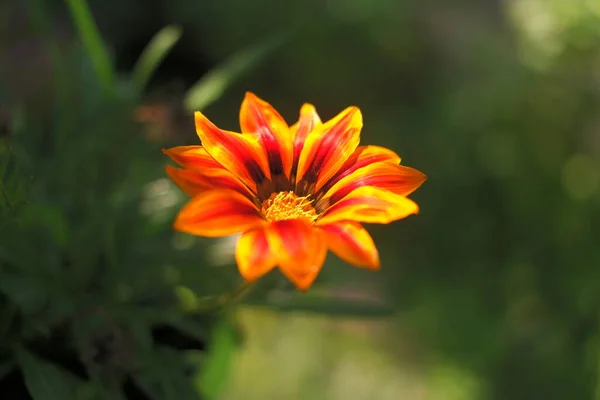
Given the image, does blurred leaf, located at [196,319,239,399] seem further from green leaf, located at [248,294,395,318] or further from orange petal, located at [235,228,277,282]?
orange petal, located at [235,228,277,282]

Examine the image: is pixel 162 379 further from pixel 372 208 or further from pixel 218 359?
pixel 372 208

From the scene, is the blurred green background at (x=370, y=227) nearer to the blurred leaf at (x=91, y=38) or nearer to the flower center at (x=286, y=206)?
the blurred leaf at (x=91, y=38)

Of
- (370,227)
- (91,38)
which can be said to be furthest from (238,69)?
(370,227)

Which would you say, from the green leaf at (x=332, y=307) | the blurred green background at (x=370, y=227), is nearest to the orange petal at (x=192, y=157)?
the blurred green background at (x=370, y=227)

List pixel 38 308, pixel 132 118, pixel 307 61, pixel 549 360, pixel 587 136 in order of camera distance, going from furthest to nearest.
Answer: pixel 307 61, pixel 587 136, pixel 549 360, pixel 132 118, pixel 38 308

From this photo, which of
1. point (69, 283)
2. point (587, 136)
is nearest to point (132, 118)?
point (69, 283)

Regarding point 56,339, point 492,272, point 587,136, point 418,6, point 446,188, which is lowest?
point 56,339

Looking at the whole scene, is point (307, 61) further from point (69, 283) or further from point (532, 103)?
point (69, 283)
